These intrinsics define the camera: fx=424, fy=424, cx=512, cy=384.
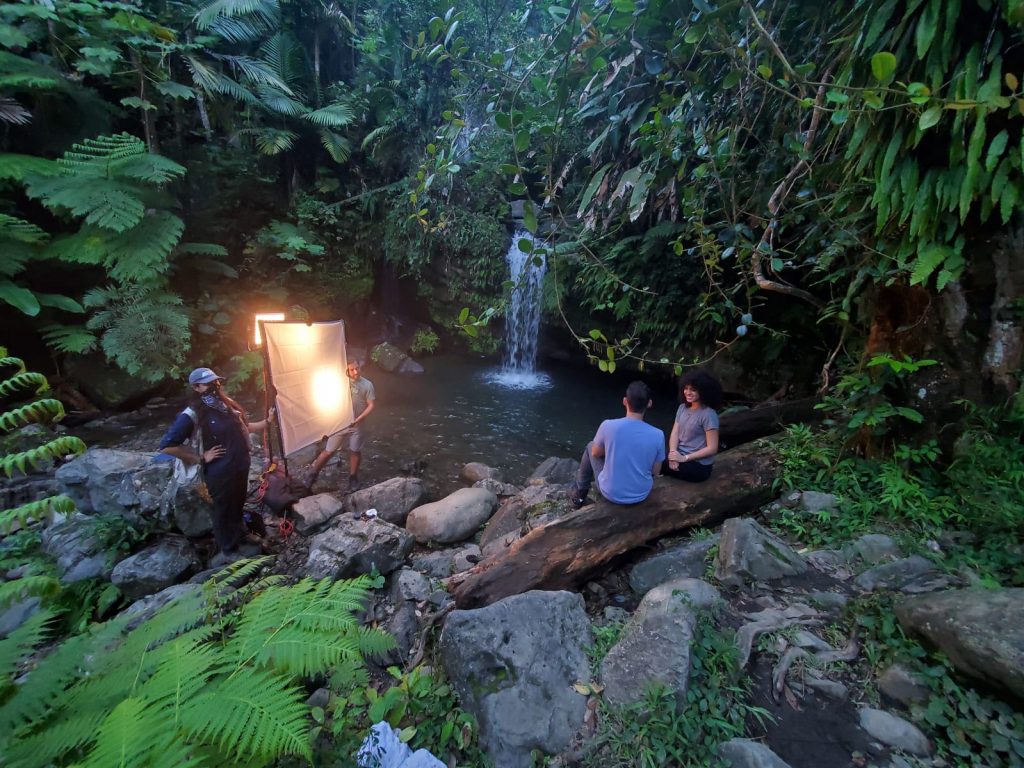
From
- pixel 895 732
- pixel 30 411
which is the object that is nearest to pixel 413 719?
pixel 895 732

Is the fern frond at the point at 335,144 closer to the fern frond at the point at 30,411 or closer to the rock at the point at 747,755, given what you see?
the fern frond at the point at 30,411

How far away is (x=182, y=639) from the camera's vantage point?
6.86ft

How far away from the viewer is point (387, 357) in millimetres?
12250

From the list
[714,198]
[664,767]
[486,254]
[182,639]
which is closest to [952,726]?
[664,767]

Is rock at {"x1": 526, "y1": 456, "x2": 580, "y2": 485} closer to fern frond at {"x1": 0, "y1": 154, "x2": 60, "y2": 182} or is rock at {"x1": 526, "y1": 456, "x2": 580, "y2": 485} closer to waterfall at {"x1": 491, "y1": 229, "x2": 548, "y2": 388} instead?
waterfall at {"x1": 491, "y1": 229, "x2": 548, "y2": 388}

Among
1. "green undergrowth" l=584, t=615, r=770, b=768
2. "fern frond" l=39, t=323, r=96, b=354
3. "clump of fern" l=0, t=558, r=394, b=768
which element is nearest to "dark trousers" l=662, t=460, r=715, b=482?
"green undergrowth" l=584, t=615, r=770, b=768

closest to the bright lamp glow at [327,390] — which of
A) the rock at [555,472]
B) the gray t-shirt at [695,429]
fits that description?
the rock at [555,472]

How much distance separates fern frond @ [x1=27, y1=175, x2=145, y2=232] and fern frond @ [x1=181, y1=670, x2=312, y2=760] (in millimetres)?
8030

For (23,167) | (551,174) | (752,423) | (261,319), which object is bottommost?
(752,423)

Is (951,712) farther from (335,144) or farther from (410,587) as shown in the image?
(335,144)

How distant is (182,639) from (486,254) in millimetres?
11334

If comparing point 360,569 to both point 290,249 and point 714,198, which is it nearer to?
point 714,198

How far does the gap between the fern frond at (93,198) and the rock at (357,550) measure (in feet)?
21.3

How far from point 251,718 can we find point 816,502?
13.9 feet
